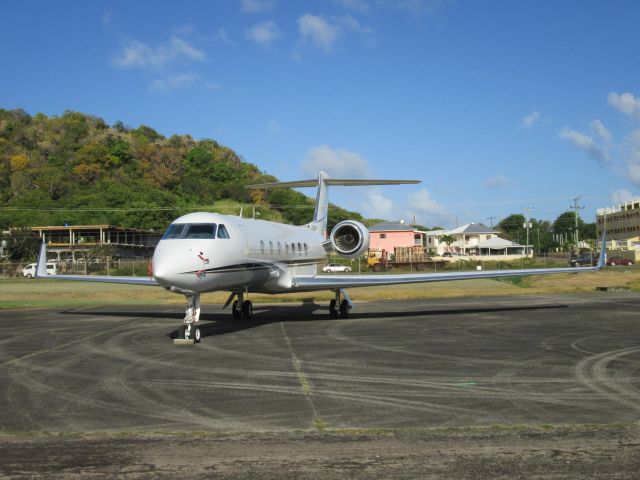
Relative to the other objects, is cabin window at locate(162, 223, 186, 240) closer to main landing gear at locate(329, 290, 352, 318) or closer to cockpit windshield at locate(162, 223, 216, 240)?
cockpit windshield at locate(162, 223, 216, 240)

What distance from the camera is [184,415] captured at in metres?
7.46

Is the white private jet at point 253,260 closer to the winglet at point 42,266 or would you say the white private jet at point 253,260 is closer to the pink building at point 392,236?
the winglet at point 42,266

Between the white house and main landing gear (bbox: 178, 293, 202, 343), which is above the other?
the white house

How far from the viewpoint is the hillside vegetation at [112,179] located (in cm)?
9062

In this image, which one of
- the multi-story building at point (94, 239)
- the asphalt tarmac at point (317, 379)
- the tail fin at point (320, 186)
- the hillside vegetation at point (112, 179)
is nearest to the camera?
the asphalt tarmac at point (317, 379)

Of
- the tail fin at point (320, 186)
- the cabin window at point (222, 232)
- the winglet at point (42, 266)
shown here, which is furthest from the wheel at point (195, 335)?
the tail fin at point (320, 186)

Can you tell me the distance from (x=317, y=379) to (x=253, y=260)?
826cm

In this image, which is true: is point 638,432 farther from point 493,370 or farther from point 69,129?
point 69,129

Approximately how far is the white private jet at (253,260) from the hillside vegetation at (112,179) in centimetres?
6536

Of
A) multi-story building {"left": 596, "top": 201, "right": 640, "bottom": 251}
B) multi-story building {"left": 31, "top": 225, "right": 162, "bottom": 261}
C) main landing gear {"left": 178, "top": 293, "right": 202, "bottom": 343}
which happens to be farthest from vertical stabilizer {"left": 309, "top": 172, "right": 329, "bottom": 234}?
multi-story building {"left": 596, "top": 201, "right": 640, "bottom": 251}

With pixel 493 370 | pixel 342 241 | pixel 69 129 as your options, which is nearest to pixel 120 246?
pixel 342 241

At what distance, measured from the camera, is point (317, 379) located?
9656mm

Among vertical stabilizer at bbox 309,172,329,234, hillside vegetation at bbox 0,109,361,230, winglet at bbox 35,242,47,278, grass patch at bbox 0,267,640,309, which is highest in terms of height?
hillside vegetation at bbox 0,109,361,230

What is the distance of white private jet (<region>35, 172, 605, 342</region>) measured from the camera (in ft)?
47.0
